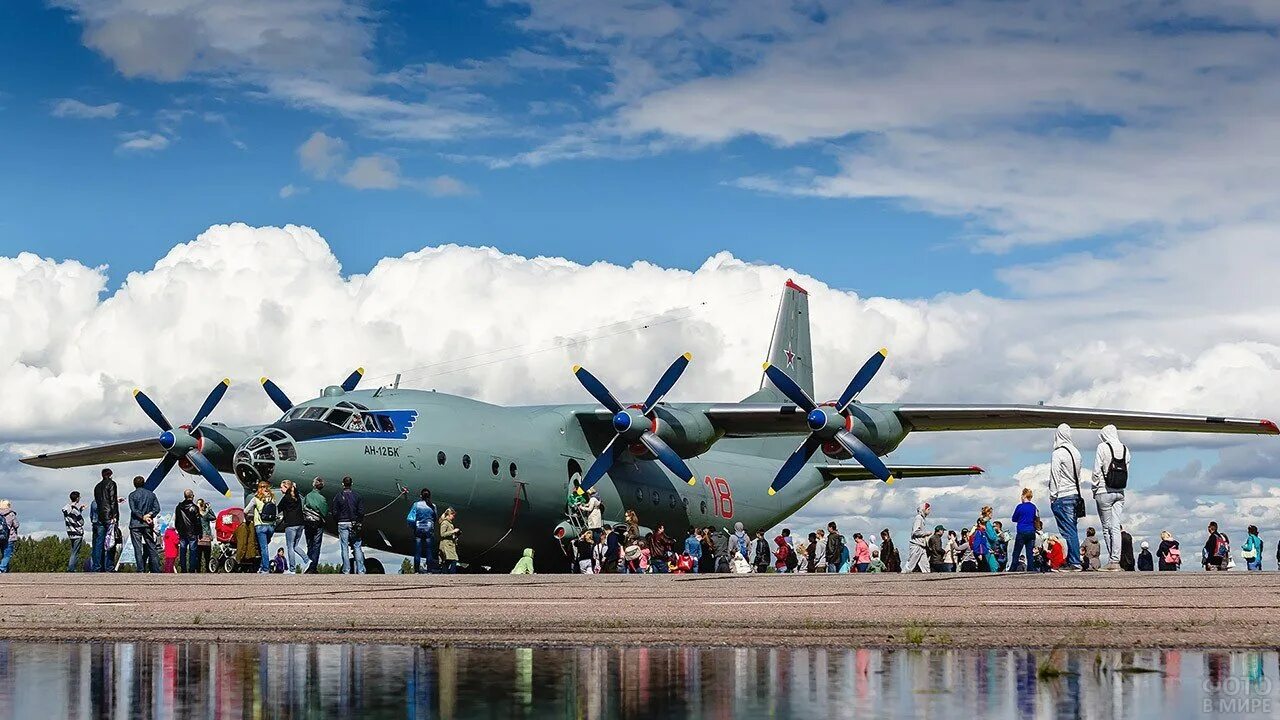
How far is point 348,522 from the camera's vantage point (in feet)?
92.0

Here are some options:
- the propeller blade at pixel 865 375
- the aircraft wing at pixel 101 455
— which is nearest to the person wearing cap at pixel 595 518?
the propeller blade at pixel 865 375

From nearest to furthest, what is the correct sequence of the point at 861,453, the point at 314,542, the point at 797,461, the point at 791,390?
the point at 314,542
the point at 861,453
the point at 791,390
the point at 797,461

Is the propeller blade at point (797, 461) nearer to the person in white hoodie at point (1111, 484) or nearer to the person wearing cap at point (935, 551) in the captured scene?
the person wearing cap at point (935, 551)

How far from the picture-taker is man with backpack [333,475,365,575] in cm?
2798

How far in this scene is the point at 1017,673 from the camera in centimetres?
1023

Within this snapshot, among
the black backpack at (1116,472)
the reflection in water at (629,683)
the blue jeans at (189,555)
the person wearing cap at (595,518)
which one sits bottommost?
the blue jeans at (189,555)

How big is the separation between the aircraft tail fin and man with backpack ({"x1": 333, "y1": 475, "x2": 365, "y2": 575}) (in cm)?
1949

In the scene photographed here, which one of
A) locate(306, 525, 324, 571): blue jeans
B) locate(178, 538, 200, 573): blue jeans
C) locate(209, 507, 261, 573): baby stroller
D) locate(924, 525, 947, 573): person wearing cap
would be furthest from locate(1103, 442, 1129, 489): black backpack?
locate(178, 538, 200, 573): blue jeans

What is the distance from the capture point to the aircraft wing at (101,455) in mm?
40094

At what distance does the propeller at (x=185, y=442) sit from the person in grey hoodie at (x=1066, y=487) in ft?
70.2

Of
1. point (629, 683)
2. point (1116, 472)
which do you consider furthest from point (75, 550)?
point (629, 683)

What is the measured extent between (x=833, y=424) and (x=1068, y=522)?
1117 cm

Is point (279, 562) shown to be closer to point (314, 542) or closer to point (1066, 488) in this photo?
point (314, 542)

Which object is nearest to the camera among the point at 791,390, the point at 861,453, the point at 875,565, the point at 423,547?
the point at 423,547
